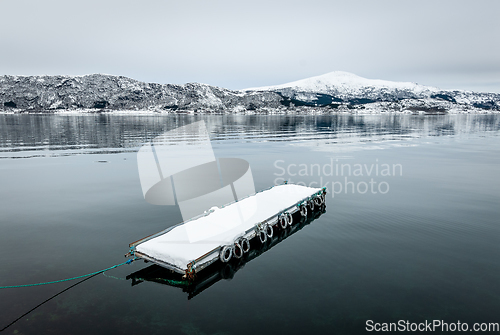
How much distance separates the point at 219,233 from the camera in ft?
61.2

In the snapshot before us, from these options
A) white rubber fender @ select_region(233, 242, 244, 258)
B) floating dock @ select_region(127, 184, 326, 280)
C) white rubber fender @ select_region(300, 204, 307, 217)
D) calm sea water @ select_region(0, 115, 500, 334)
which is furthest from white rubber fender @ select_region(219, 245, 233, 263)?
white rubber fender @ select_region(300, 204, 307, 217)

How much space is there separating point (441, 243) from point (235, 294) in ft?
49.0

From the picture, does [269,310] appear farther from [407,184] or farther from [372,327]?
[407,184]

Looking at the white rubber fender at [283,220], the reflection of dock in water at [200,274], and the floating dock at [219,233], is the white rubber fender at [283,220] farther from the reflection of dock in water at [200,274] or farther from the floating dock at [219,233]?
the reflection of dock in water at [200,274]

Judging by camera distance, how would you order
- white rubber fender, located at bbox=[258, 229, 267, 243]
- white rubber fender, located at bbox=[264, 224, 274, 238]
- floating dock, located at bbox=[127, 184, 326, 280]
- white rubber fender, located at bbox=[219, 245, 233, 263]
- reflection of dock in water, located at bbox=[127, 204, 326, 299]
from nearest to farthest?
reflection of dock in water, located at bbox=[127, 204, 326, 299]
floating dock, located at bbox=[127, 184, 326, 280]
white rubber fender, located at bbox=[219, 245, 233, 263]
white rubber fender, located at bbox=[258, 229, 267, 243]
white rubber fender, located at bbox=[264, 224, 274, 238]

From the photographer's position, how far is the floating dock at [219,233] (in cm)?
1593

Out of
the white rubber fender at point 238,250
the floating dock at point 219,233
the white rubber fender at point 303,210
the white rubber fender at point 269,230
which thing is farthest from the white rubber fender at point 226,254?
the white rubber fender at point 303,210

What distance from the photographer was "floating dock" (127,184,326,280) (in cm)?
1593

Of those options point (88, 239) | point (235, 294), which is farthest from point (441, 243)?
point (88, 239)

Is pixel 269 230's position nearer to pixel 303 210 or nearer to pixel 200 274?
pixel 303 210

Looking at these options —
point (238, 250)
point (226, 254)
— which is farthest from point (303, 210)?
point (226, 254)

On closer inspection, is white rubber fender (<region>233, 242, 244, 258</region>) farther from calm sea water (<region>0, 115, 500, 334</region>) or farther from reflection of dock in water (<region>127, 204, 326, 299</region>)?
calm sea water (<region>0, 115, 500, 334</region>)

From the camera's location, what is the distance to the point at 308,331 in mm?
12438

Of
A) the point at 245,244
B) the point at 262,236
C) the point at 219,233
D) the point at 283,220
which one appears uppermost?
the point at 219,233
